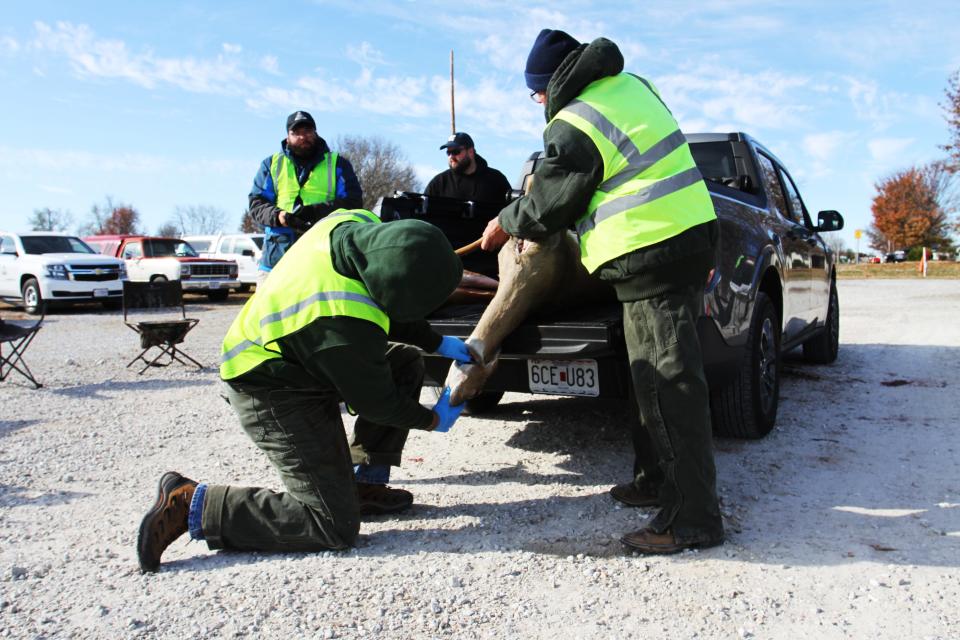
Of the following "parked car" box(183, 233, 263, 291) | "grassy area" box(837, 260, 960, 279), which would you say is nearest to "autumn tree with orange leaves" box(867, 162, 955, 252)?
"grassy area" box(837, 260, 960, 279)

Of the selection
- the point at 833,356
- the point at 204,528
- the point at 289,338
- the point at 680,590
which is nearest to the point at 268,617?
the point at 204,528

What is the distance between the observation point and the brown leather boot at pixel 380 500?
3.29 metres

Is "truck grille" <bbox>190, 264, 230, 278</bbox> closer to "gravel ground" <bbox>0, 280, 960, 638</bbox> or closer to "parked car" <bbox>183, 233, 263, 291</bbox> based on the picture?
"parked car" <bbox>183, 233, 263, 291</bbox>

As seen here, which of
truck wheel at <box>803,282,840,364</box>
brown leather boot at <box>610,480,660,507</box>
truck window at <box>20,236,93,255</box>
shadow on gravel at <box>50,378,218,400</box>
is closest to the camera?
brown leather boot at <box>610,480,660,507</box>

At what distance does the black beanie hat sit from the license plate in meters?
1.22

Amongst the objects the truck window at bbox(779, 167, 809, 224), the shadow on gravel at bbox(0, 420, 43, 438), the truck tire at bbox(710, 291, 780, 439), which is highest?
the truck window at bbox(779, 167, 809, 224)

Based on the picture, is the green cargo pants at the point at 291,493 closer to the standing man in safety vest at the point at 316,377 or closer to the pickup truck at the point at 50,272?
the standing man in safety vest at the point at 316,377

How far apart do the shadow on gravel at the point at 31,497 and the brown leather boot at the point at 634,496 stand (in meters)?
2.57

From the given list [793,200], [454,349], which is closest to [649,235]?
[454,349]

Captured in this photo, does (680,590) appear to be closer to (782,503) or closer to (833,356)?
(782,503)

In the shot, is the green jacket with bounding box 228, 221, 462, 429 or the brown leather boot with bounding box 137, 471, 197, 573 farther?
the brown leather boot with bounding box 137, 471, 197, 573

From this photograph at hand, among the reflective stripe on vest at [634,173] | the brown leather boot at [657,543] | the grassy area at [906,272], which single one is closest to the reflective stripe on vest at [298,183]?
the reflective stripe on vest at [634,173]

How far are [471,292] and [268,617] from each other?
2027 millimetres

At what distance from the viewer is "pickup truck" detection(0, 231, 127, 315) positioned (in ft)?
49.7
